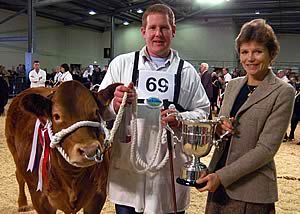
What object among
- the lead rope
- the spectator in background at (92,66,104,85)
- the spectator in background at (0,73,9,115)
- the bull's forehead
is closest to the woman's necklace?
the lead rope

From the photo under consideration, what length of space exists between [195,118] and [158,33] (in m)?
0.47

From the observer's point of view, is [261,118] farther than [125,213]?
No

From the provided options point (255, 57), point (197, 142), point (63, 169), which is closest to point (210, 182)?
point (197, 142)

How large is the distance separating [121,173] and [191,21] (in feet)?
75.9

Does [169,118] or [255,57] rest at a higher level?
[255,57]

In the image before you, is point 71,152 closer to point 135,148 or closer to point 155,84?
point 135,148

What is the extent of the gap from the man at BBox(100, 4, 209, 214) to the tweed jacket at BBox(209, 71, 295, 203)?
0.34 m

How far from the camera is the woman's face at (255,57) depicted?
165 cm

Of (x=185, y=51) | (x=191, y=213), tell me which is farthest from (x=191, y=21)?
(x=191, y=213)

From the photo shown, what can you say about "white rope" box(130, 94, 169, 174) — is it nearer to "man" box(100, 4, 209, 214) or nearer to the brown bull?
"man" box(100, 4, 209, 214)

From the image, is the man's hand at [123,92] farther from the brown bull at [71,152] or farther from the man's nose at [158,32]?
the man's nose at [158,32]

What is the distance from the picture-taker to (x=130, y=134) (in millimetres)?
2006

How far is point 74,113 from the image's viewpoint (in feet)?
6.45

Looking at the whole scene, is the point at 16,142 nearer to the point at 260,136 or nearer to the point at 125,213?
the point at 125,213
